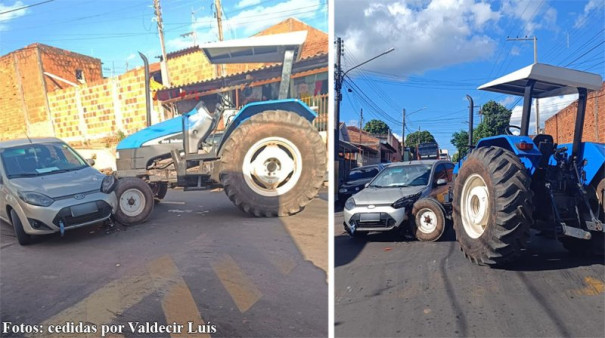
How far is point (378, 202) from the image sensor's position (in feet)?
6.13

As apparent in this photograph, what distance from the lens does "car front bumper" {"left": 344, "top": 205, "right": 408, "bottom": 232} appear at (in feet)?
5.94

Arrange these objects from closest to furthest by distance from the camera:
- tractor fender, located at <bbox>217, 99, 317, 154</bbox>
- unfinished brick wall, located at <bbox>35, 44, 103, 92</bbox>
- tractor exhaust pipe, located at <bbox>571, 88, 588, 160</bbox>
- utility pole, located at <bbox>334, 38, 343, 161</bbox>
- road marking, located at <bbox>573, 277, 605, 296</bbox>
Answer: utility pole, located at <bbox>334, 38, 343, 161</bbox> < tractor fender, located at <bbox>217, 99, 317, 154</bbox> < unfinished brick wall, located at <bbox>35, 44, 103, 92</bbox> < road marking, located at <bbox>573, 277, 605, 296</bbox> < tractor exhaust pipe, located at <bbox>571, 88, 588, 160</bbox>

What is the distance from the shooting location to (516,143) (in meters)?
2.30

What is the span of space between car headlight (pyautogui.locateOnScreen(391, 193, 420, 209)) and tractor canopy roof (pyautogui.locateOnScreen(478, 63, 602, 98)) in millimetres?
604

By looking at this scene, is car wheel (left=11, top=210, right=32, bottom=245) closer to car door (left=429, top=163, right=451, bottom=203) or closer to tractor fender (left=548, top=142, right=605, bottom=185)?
car door (left=429, top=163, right=451, bottom=203)

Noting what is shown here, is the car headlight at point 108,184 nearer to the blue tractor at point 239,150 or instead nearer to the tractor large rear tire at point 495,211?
the blue tractor at point 239,150

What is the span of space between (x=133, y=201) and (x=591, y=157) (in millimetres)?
2301

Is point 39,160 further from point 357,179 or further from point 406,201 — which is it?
point 406,201

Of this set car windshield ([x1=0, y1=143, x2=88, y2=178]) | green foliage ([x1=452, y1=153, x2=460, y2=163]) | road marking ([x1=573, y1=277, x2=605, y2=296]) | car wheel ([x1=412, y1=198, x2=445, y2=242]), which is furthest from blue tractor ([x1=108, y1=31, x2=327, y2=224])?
road marking ([x1=573, y1=277, x2=605, y2=296])

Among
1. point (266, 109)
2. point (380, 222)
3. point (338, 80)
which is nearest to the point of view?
point (338, 80)

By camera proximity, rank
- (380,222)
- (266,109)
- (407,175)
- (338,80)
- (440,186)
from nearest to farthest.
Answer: (338,80) → (266,109) → (380,222) → (407,175) → (440,186)

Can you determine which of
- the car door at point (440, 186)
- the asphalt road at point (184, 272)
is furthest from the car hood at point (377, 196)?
the car door at point (440, 186)

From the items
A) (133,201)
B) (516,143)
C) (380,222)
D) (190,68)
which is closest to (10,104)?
(133,201)

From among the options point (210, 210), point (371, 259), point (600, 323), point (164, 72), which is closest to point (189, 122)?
point (164, 72)
